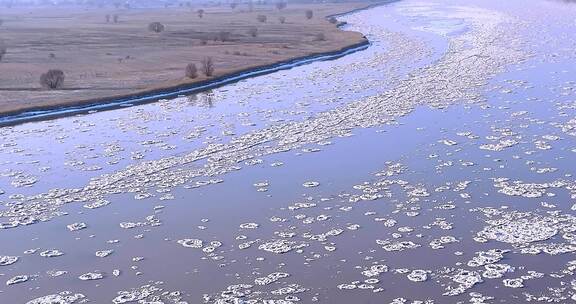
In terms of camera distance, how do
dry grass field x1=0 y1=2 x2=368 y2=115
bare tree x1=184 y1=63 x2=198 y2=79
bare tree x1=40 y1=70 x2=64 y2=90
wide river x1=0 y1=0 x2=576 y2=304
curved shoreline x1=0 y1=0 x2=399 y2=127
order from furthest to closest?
1. bare tree x1=184 y1=63 x2=198 y2=79
2. bare tree x1=40 y1=70 x2=64 y2=90
3. dry grass field x1=0 y1=2 x2=368 y2=115
4. curved shoreline x1=0 y1=0 x2=399 y2=127
5. wide river x1=0 y1=0 x2=576 y2=304

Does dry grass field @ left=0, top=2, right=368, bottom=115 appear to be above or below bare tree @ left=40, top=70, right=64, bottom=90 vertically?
below

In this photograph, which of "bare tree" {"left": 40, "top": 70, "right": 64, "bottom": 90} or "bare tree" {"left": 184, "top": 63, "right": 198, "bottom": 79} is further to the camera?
"bare tree" {"left": 184, "top": 63, "right": 198, "bottom": 79}

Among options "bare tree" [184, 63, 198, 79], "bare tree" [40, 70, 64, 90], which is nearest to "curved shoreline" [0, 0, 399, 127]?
"bare tree" [184, 63, 198, 79]

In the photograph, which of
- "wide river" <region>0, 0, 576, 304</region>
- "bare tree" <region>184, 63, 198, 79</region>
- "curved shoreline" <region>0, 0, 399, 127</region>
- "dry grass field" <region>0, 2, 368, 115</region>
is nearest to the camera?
"wide river" <region>0, 0, 576, 304</region>

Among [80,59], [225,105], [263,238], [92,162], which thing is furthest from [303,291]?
[80,59]

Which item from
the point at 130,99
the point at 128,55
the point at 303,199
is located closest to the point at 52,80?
the point at 130,99

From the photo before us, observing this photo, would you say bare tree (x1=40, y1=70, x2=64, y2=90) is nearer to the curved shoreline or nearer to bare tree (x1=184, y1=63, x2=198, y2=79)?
the curved shoreline

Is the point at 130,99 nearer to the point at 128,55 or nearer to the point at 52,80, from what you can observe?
the point at 52,80

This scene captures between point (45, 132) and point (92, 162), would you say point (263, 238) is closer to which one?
point (92, 162)
